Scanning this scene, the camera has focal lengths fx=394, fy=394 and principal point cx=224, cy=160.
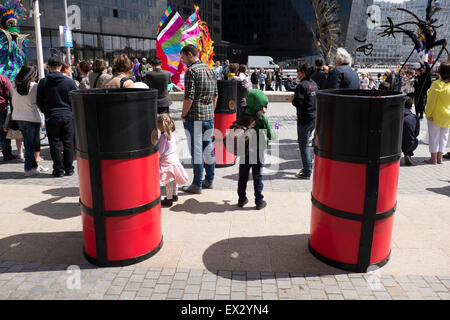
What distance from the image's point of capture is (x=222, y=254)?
4.15 m

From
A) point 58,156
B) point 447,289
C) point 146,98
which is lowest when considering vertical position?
point 447,289

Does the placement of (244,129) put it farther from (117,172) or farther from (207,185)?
(117,172)

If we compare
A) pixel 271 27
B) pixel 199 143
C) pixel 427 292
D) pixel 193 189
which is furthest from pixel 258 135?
pixel 271 27

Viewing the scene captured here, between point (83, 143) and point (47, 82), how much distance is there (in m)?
3.68

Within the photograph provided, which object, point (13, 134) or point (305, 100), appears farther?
point (13, 134)

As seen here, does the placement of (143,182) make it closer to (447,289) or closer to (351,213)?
(351,213)

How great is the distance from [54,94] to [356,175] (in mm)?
5290

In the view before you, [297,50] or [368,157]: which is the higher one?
[297,50]

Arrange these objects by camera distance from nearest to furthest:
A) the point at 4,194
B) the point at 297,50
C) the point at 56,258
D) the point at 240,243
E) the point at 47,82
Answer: the point at 56,258
the point at 240,243
the point at 4,194
the point at 47,82
the point at 297,50

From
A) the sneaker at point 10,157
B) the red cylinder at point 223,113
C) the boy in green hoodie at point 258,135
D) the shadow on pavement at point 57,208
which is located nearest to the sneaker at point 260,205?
Answer: the boy in green hoodie at point 258,135

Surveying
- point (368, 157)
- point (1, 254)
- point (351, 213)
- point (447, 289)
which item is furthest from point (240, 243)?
point (1, 254)

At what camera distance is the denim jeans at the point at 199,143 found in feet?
19.3
